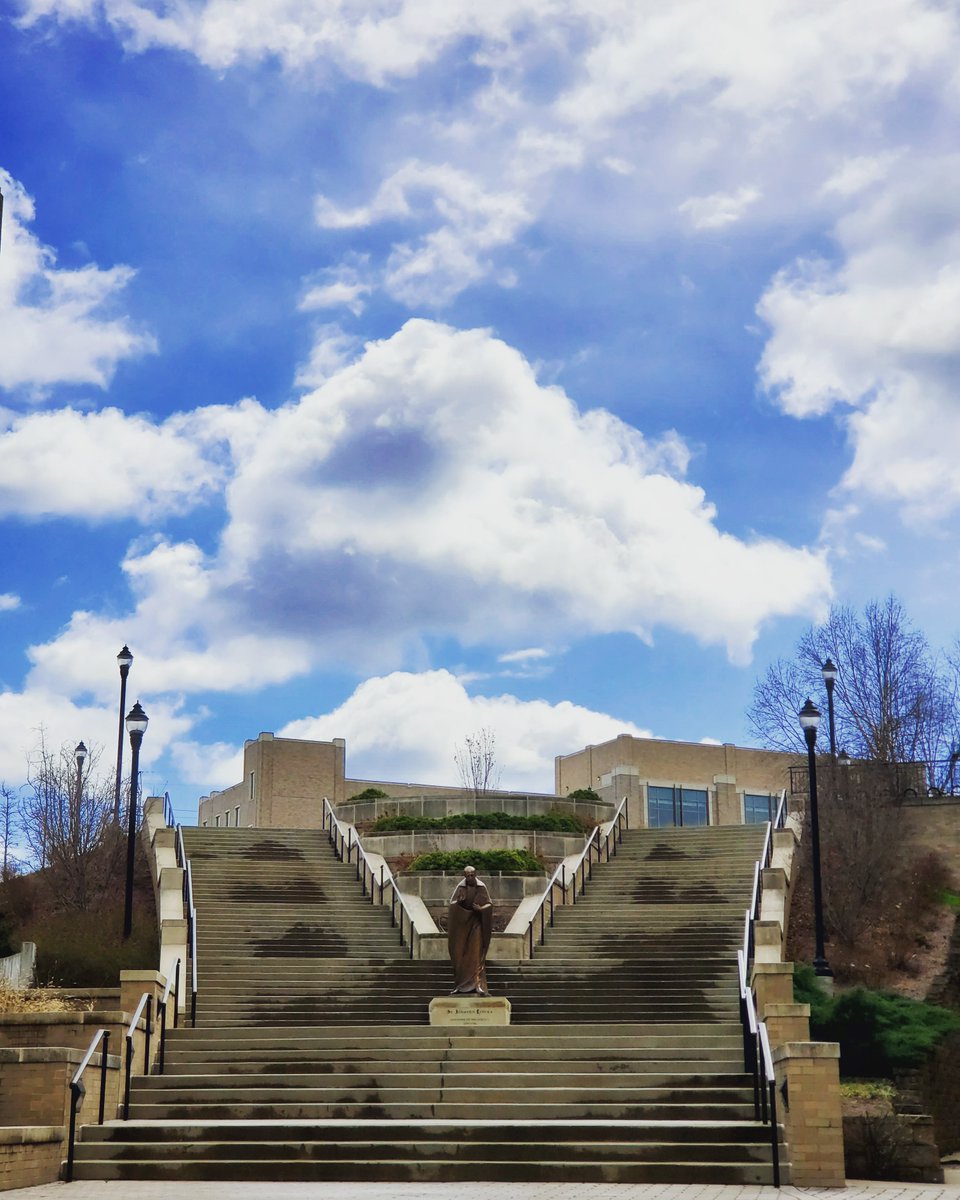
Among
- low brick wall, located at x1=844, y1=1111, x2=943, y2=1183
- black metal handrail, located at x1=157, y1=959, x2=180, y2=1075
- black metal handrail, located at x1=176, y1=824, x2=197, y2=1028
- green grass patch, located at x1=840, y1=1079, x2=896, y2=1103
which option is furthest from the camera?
black metal handrail, located at x1=176, y1=824, x2=197, y2=1028

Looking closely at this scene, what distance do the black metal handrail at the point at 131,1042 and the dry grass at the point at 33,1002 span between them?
35.9 inches

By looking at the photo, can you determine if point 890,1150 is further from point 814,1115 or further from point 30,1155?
point 30,1155

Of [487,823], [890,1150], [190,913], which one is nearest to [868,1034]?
[890,1150]

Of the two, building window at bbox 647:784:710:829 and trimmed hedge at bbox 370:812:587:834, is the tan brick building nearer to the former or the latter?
building window at bbox 647:784:710:829

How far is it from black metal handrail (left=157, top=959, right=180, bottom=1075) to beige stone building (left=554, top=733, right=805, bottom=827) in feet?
123

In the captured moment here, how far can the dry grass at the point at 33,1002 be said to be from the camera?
58.2 feet

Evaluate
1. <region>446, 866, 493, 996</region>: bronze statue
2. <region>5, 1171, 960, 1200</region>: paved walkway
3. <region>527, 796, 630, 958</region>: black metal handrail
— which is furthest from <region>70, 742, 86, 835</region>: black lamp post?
<region>5, 1171, 960, 1200</region>: paved walkway

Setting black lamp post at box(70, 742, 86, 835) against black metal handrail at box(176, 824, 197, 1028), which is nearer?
black metal handrail at box(176, 824, 197, 1028)

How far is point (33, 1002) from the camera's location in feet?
59.8

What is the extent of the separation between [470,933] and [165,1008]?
13.9ft

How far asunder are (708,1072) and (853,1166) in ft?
7.10

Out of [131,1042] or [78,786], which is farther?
[78,786]

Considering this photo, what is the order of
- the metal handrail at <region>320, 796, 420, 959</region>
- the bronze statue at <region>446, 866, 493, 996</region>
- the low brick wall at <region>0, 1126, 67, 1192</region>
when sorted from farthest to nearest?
the metal handrail at <region>320, 796, 420, 959</region> → the bronze statue at <region>446, 866, 493, 996</region> → the low brick wall at <region>0, 1126, 67, 1192</region>

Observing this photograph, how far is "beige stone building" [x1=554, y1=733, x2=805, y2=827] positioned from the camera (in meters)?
57.8
